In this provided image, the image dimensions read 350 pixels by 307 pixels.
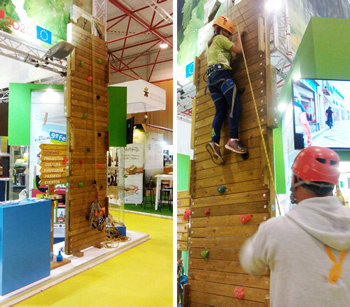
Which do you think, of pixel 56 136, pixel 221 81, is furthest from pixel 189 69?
pixel 56 136

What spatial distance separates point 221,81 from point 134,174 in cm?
837

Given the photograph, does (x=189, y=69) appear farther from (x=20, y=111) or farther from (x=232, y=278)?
(x=20, y=111)

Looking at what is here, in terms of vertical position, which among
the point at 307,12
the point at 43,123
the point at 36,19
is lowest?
the point at 307,12

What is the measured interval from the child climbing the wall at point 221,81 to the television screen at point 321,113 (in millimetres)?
334

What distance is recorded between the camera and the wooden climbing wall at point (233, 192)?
1.46 metres

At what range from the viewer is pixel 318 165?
114 centimetres

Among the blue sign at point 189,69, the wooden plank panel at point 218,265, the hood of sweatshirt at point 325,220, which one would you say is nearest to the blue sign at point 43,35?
the blue sign at point 189,69

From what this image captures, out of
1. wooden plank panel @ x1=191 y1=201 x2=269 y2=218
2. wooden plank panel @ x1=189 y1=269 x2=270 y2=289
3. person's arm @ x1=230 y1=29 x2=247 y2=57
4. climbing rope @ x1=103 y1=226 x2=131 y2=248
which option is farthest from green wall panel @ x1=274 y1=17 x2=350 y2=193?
climbing rope @ x1=103 y1=226 x2=131 y2=248

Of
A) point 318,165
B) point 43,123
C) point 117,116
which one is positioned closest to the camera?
point 318,165

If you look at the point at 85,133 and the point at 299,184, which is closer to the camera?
the point at 299,184

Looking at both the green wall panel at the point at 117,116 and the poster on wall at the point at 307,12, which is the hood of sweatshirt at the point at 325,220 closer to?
the poster on wall at the point at 307,12

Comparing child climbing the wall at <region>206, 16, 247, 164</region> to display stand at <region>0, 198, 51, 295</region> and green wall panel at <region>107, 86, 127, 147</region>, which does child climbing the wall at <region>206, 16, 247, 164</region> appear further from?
green wall panel at <region>107, 86, 127, 147</region>

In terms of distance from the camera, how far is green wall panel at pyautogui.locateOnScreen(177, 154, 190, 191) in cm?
177

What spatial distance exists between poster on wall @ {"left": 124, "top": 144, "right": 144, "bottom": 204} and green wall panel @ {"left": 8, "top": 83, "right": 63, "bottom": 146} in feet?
14.6
